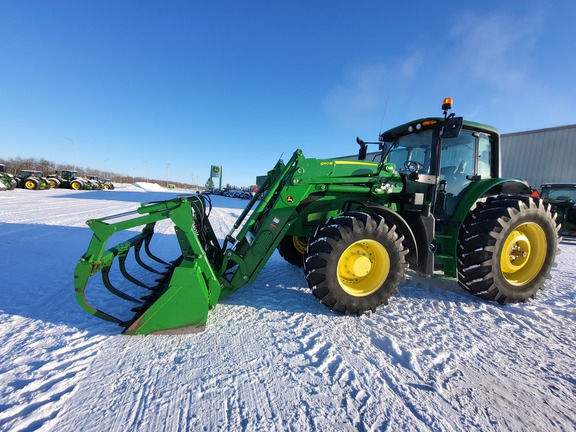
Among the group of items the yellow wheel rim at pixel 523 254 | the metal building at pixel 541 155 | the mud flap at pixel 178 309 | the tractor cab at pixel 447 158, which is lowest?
the mud flap at pixel 178 309

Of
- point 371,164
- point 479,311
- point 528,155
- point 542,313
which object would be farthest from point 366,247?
point 528,155

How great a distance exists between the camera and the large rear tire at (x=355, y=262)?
2598mm

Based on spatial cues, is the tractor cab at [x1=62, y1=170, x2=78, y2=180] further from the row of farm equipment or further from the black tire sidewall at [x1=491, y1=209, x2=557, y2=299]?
the black tire sidewall at [x1=491, y1=209, x2=557, y2=299]

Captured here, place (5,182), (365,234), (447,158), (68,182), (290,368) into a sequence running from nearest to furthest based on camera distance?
(290,368) < (365,234) < (447,158) < (5,182) < (68,182)

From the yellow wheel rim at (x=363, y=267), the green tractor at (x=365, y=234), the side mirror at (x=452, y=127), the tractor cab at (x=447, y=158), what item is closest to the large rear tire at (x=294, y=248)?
the green tractor at (x=365, y=234)

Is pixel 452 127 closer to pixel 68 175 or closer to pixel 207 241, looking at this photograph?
pixel 207 241

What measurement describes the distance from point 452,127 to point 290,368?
285 centimetres

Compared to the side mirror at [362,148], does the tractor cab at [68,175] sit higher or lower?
lower

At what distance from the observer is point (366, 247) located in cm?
290

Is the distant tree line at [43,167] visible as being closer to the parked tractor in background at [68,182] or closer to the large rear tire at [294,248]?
the parked tractor in background at [68,182]

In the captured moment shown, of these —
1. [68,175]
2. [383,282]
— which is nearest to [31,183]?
[68,175]

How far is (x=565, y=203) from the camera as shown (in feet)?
28.8

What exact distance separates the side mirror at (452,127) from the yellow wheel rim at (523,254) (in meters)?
1.62

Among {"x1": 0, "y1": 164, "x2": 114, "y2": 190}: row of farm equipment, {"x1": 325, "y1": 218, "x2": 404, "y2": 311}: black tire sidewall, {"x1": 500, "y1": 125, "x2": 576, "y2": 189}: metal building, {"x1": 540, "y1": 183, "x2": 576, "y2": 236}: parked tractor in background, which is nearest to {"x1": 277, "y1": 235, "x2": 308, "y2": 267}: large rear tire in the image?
{"x1": 325, "y1": 218, "x2": 404, "y2": 311}: black tire sidewall
